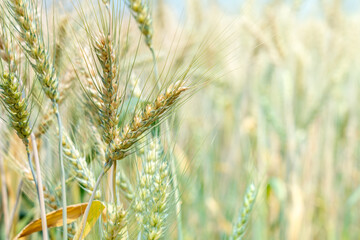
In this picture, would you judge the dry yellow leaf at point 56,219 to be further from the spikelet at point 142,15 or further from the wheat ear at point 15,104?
the spikelet at point 142,15

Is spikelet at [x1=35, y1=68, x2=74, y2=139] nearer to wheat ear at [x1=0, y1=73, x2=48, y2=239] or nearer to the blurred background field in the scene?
wheat ear at [x1=0, y1=73, x2=48, y2=239]

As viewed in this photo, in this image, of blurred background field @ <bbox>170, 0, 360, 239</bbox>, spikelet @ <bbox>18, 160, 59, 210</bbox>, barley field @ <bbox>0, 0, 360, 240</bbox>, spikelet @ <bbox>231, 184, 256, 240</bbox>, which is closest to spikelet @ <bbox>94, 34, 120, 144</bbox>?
barley field @ <bbox>0, 0, 360, 240</bbox>

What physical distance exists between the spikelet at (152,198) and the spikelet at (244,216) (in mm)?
194

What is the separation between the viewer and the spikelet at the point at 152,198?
23.2 inches

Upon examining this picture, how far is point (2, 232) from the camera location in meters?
1.48

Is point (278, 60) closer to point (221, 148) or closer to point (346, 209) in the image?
point (346, 209)

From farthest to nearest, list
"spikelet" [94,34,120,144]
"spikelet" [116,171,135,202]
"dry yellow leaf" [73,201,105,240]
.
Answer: "spikelet" [116,171,135,202] → "dry yellow leaf" [73,201,105,240] → "spikelet" [94,34,120,144]

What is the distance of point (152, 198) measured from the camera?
1.98 feet

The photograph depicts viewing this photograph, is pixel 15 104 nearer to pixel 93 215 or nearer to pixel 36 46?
pixel 36 46

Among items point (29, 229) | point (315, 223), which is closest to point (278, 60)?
point (315, 223)

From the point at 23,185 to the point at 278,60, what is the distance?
3.93ft

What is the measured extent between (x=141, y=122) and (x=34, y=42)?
6.6 inches

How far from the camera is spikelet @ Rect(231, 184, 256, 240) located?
76 cm

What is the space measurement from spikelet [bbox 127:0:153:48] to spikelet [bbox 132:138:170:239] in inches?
9.3
